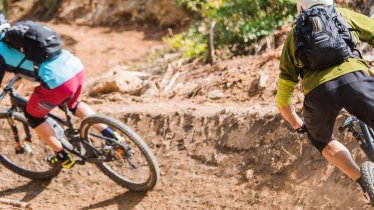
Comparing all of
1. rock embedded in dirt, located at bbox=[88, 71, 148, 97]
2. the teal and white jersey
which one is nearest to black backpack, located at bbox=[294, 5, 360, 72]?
the teal and white jersey

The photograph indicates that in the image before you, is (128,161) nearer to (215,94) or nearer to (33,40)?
(33,40)

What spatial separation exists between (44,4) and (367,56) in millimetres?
11033

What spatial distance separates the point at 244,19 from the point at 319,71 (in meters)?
4.49

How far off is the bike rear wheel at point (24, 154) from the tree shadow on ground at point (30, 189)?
7 cm

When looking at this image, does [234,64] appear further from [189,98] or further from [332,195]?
[332,195]

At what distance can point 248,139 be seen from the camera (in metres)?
5.45

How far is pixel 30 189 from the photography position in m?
5.74

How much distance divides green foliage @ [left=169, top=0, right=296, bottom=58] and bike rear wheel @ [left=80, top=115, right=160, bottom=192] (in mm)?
2889

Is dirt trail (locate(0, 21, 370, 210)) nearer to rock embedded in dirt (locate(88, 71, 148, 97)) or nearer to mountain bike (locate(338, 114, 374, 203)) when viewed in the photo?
rock embedded in dirt (locate(88, 71, 148, 97))

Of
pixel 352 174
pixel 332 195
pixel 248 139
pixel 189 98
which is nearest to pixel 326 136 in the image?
pixel 352 174

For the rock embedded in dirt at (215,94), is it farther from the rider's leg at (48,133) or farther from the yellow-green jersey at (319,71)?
the yellow-green jersey at (319,71)

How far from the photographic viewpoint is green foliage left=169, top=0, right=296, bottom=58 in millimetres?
7363

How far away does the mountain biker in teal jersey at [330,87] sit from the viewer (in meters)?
3.13

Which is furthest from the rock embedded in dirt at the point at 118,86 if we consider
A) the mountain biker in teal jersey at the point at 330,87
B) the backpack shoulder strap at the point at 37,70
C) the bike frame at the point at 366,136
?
the bike frame at the point at 366,136
